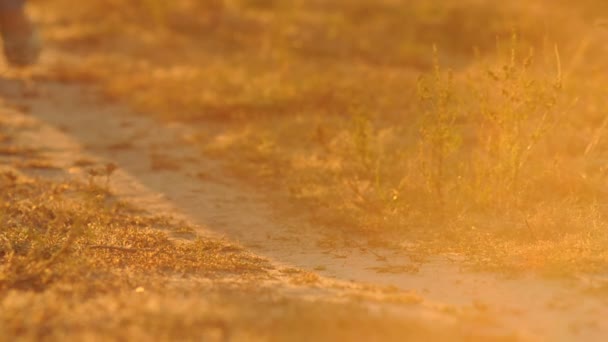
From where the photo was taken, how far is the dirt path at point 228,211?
161 inches

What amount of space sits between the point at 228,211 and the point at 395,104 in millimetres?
2563

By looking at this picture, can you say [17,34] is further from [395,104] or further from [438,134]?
[438,134]

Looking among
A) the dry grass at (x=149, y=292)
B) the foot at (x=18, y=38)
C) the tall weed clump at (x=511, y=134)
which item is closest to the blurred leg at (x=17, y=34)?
the foot at (x=18, y=38)

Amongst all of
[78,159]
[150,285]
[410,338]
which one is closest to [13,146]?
[78,159]

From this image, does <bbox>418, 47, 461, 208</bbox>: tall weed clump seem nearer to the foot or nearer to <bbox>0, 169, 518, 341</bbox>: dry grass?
<bbox>0, 169, 518, 341</bbox>: dry grass

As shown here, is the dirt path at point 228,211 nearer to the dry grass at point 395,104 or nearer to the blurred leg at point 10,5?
the dry grass at point 395,104

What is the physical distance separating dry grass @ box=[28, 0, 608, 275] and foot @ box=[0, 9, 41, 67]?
4.54 feet

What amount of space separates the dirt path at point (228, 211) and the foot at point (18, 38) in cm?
69

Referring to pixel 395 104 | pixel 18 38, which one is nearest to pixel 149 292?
pixel 18 38

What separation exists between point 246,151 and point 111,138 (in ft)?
4.34

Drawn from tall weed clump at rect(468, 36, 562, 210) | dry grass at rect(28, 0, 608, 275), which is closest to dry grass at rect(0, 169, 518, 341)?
dry grass at rect(28, 0, 608, 275)

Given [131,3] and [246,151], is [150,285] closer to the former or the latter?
[246,151]

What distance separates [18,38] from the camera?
23.5ft

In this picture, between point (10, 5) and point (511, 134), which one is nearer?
point (511, 134)
